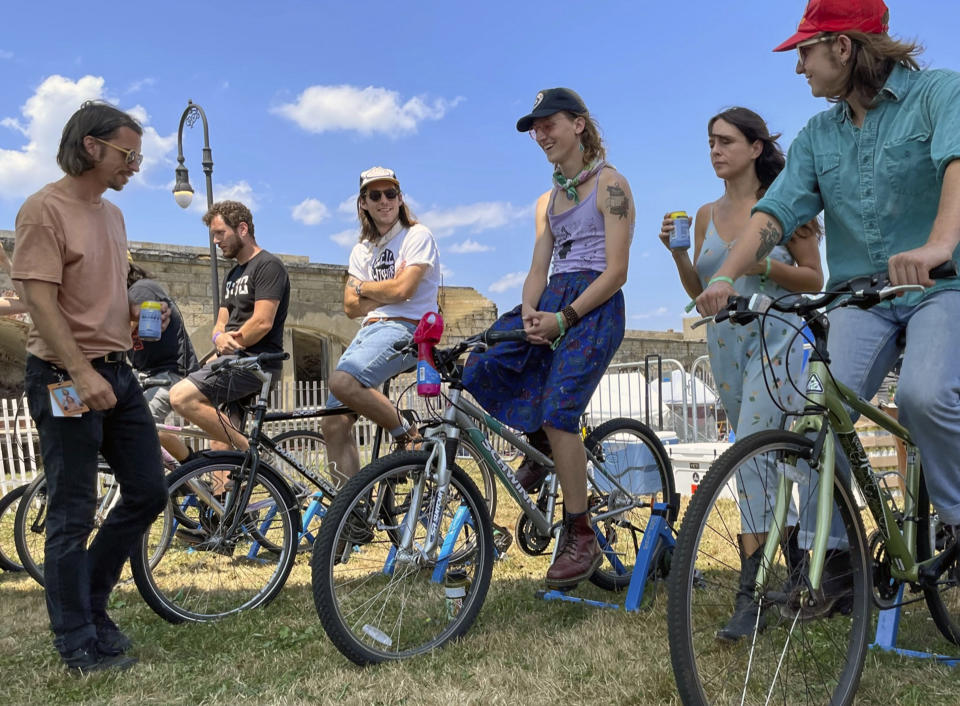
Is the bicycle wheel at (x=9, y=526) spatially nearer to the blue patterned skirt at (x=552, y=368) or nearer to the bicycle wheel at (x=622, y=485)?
the blue patterned skirt at (x=552, y=368)

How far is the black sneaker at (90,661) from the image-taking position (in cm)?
328

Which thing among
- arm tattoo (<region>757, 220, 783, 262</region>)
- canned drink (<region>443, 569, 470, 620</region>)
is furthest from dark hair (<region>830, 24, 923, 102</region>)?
canned drink (<region>443, 569, 470, 620</region>)

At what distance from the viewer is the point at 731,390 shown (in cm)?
361

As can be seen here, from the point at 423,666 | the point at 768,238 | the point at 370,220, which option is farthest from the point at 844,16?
the point at 370,220

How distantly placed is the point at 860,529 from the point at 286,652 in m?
2.25

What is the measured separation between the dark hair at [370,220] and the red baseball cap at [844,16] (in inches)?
108

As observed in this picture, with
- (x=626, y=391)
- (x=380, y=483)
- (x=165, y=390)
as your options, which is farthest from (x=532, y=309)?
(x=626, y=391)

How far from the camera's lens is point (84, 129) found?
3.36m

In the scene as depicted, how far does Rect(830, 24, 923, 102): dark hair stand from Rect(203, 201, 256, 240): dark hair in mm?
3761

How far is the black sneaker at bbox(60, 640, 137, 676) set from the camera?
328cm

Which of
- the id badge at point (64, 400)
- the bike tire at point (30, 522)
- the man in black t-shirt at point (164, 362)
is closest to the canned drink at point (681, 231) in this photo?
the id badge at point (64, 400)

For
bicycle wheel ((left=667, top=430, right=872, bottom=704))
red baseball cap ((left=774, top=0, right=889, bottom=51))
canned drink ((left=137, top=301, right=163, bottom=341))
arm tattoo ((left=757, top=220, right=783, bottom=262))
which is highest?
red baseball cap ((left=774, top=0, right=889, bottom=51))

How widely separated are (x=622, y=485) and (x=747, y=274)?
146 cm

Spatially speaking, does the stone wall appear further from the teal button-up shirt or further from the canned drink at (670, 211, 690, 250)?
the teal button-up shirt
